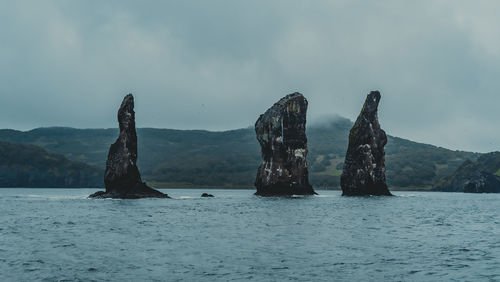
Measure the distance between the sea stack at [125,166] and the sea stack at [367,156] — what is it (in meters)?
50.1

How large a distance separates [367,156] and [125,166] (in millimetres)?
58174

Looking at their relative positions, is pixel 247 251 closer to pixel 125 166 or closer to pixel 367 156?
pixel 125 166

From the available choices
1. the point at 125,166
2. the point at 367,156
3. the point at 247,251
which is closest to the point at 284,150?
the point at 367,156

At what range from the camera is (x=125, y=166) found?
103875 millimetres

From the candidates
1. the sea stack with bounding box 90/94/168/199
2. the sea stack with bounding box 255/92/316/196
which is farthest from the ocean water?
the sea stack with bounding box 255/92/316/196

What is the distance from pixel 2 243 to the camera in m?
38.6

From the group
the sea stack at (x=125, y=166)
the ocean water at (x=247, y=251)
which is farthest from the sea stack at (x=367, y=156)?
the ocean water at (x=247, y=251)

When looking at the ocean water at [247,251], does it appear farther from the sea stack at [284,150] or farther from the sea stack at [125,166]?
the sea stack at [284,150]

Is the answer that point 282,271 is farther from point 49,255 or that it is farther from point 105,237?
point 105,237

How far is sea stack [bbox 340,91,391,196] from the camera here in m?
125

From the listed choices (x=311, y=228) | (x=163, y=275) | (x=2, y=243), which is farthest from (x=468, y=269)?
(x=2, y=243)

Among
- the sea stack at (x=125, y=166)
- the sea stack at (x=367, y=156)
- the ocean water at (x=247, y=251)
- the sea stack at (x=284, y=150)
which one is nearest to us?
the ocean water at (x=247, y=251)

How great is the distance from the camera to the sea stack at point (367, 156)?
412 feet

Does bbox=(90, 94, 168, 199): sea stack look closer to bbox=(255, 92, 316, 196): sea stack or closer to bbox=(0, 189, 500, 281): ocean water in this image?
bbox=(255, 92, 316, 196): sea stack
